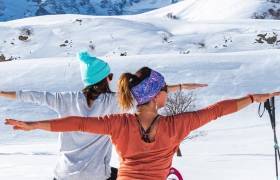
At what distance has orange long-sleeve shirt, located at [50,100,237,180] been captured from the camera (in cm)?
372

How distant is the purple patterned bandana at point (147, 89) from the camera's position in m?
3.72

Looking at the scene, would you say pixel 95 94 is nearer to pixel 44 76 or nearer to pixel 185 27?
pixel 44 76

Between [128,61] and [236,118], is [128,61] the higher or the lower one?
the higher one

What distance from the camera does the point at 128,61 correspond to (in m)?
40.7

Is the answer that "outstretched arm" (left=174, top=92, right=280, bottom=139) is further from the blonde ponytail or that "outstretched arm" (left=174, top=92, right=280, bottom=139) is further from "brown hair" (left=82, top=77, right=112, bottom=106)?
"brown hair" (left=82, top=77, right=112, bottom=106)

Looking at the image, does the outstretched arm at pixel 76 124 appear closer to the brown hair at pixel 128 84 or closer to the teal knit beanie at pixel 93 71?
the brown hair at pixel 128 84

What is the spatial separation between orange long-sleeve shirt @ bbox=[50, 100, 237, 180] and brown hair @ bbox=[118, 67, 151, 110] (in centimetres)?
7

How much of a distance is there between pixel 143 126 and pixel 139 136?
56mm

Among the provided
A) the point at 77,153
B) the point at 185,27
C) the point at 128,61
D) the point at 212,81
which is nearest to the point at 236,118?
the point at 212,81

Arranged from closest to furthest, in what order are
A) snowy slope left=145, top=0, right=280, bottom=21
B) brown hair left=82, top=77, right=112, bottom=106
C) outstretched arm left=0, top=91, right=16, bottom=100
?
brown hair left=82, top=77, right=112, bottom=106 < outstretched arm left=0, top=91, right=16, bottom=100 < snowy slope left=145, top=0, right=280, bottom=21

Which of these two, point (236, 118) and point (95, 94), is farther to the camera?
point (236, 118)

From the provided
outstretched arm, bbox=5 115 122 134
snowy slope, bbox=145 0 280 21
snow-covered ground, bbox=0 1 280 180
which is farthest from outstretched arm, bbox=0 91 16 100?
snowy slope, bbox=145 0 280 21

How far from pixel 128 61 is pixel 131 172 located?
36942 mm

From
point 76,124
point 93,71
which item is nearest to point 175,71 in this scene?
point 93,71
